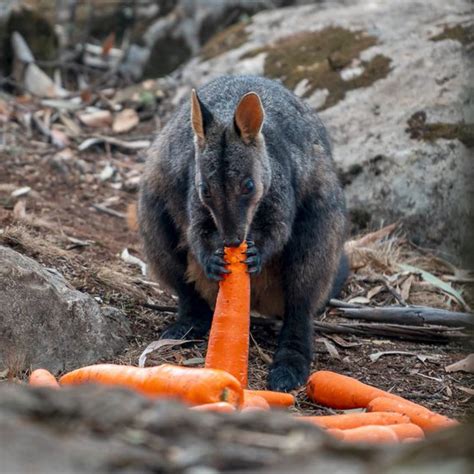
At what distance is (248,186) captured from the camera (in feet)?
17.2

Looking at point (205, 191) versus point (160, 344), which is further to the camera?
point (160, 344)

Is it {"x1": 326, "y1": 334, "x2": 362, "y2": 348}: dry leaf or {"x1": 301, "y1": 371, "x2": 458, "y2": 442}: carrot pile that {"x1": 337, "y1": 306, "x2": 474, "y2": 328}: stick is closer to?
{"x1": 326, "y1": 334, "x2": 362, "y2": 348}: dry leaf

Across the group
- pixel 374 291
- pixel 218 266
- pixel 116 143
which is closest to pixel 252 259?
pixel 218 266

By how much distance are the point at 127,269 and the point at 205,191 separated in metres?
2.53

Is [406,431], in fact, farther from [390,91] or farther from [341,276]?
[390,91]

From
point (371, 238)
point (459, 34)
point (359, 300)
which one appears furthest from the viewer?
point (459, 34)

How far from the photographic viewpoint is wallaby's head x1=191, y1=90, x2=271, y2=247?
16.9ft

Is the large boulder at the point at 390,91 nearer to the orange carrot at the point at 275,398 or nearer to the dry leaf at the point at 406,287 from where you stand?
the dry leaf at the point at 406,287

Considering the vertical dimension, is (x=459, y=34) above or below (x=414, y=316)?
above

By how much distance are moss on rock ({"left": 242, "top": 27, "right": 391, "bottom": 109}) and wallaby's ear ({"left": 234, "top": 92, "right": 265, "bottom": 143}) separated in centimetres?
424

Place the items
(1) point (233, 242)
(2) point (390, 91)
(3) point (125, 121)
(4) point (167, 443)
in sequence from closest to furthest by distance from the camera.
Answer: (4) point (167, 443) < (1) point (233, 242) < (2) point (390, 91) < (3) point (125, 121)

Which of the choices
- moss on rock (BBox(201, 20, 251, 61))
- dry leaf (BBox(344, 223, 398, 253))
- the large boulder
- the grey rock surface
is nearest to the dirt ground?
dry leaf (BBox(344, 223, 398, 253))

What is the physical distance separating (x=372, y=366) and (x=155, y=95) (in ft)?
20.3

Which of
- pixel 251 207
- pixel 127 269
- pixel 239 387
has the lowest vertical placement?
pixel 127 269
